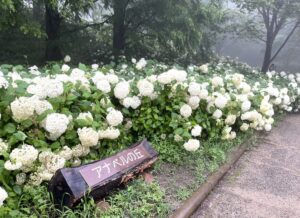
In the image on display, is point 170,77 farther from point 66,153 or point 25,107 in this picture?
point 25,107

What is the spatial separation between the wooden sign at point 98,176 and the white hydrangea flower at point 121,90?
651mm

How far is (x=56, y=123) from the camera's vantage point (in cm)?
338

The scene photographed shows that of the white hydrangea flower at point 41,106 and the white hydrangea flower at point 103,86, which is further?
the white hydrangea flower at point 103,86

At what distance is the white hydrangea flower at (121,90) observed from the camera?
4551 millimetres

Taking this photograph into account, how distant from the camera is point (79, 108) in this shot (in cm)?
404

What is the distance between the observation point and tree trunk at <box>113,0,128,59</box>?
33.8 feet

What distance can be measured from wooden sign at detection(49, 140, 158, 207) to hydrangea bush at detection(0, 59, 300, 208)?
0.14m

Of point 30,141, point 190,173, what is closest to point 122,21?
point 190,173

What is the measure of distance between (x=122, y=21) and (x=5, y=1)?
516cm

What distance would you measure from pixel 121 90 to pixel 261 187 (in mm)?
2132

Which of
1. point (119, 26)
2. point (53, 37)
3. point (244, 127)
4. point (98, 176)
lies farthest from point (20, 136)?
point (119, 26)

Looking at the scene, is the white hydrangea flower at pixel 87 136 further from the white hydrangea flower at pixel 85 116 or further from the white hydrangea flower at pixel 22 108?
the white hydrangea flower at pixel 22 108

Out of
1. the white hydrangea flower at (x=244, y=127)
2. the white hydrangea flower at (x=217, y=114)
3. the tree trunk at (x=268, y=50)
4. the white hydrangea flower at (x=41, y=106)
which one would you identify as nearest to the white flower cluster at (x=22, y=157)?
the white hydrangea flower at (x=41, y=106)

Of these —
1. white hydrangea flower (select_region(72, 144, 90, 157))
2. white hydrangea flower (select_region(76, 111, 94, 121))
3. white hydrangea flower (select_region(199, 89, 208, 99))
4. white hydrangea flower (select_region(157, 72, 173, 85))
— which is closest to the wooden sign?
white hydrangea flower (select_region(72, 144, 90, 157))
